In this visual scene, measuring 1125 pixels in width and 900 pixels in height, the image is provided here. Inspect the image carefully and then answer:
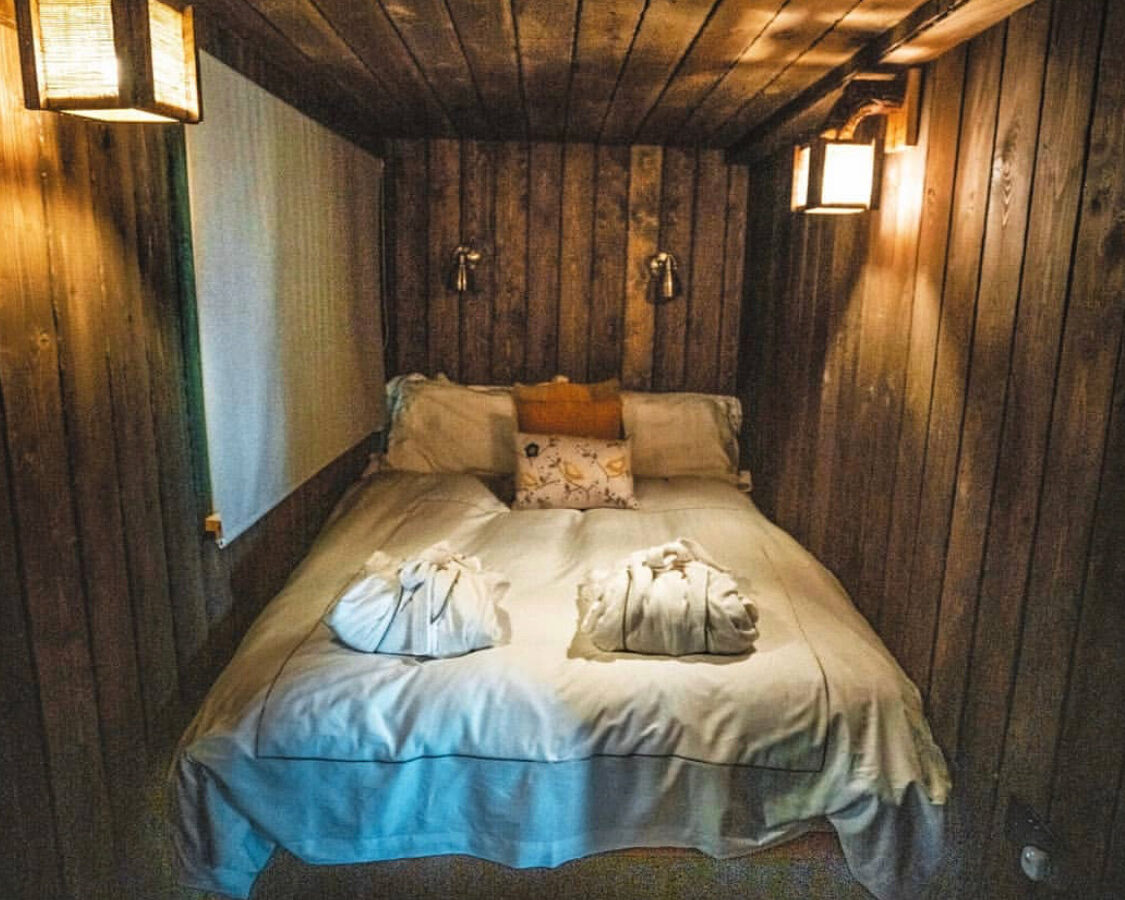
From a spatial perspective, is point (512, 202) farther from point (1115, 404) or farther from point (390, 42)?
point (1115, 404)

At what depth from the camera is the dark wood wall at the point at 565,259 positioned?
3.59 metres

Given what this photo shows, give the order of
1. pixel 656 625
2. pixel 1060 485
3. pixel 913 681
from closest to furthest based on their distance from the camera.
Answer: pixel 1060 485 < pixel 656 625 < pixel 913 681

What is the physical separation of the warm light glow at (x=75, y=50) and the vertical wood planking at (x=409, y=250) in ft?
8.11

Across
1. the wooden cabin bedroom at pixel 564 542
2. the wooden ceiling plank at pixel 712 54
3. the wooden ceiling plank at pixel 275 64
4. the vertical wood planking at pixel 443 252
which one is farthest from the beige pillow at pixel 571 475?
the wooden ceiling plank at pixel 275 64

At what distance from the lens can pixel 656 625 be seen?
5.71 feet

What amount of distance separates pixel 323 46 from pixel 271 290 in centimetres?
61

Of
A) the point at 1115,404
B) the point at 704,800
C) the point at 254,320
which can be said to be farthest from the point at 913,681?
the point at 254,320

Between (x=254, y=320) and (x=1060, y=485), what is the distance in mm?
1784

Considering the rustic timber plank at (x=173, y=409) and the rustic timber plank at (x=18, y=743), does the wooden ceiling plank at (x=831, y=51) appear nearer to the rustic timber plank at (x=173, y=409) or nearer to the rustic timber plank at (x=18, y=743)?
the rustic timber plank at (x=173, y=409)

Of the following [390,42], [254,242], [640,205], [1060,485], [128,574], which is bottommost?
[128,574]

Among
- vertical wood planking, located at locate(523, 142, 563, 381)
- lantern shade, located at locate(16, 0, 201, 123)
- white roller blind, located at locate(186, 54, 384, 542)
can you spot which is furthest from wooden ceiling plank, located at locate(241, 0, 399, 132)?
vertical wood planking, located at locate(523, 142, 563, 381)

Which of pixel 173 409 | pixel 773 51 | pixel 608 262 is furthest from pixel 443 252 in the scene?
pixel 173 409

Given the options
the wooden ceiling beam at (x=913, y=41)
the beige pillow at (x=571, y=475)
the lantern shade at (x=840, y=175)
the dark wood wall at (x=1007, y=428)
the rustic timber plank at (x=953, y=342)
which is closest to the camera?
the dark wood wall at (x=1007, y=428)

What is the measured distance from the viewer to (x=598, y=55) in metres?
2.15
